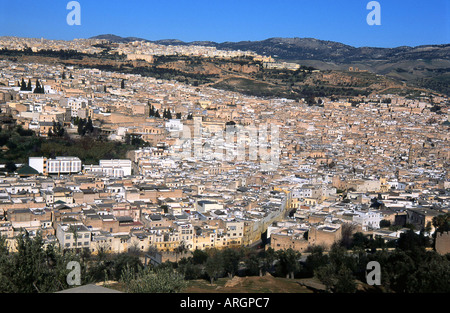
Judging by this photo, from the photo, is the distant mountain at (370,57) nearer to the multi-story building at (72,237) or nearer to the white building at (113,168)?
the white building at (113,168)

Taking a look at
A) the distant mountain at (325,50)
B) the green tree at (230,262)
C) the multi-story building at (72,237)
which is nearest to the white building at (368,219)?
the green tree at (230,262)

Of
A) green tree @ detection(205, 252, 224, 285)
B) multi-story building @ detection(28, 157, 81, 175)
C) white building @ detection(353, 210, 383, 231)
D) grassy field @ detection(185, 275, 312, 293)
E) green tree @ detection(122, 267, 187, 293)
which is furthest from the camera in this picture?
multi-story building @ detection(28, 157, 81, 175)

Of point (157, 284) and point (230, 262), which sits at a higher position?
point (157, 284)

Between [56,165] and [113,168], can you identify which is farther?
[113,168]

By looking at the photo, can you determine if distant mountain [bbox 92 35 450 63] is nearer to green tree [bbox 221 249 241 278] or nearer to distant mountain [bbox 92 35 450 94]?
distant mountain [bbox 92 35 450 94]

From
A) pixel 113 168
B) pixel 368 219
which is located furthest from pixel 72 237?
pixel 113 168

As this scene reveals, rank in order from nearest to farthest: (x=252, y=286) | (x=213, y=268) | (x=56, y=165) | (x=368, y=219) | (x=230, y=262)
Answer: (x=252, y=286)
(x=213, y=268)
(x=230, y=262)
(x=368, y=219)
(x=56, y=165)

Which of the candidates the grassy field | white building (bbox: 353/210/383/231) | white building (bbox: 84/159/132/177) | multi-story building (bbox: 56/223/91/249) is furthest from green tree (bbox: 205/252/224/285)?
white building (bbox: 84/159/132/177)

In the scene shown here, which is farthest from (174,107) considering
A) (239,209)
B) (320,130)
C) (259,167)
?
(239,209)

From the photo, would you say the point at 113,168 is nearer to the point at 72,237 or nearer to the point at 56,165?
the point at 56,165
